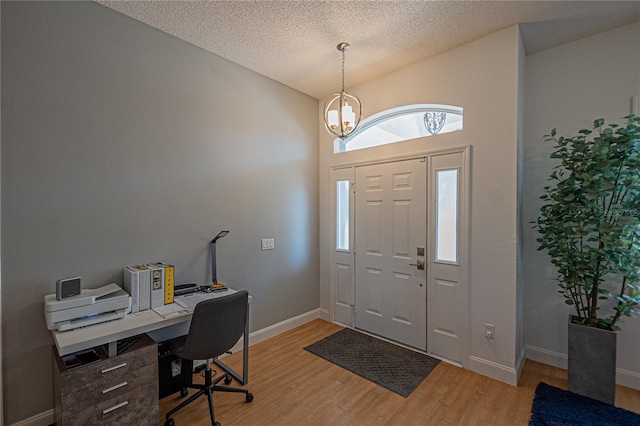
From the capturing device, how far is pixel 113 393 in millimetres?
1790

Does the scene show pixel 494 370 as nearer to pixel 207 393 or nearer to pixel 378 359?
pixel 378 359

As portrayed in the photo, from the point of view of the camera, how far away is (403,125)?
→ 10.9ft

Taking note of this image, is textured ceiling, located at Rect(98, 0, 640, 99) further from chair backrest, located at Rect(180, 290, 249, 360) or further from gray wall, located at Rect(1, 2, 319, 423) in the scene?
chair backrest, located at Rect(180, 290, 249, 360)

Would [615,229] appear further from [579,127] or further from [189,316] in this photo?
[189,316]

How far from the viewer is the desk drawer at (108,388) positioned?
1661 millimetres

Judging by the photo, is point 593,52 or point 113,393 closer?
point 113,393

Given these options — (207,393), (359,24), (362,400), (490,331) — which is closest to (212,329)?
(207,393)

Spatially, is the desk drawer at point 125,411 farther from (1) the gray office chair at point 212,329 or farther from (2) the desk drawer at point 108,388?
(1) the gray office chair at point 212,329

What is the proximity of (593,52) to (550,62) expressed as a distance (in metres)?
0.31

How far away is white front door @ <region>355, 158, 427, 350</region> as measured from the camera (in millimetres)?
3070

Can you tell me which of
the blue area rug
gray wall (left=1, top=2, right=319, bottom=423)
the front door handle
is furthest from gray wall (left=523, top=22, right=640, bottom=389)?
gray wall (left=1, top=2, right=319, bottom=423)

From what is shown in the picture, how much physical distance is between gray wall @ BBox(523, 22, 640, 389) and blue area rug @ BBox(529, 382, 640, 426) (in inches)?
21.8

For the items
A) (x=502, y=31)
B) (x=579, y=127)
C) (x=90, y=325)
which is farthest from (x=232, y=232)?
(x=579, y=127)

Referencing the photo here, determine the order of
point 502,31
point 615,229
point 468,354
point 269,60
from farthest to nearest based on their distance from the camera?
point 269,60 < point 468,354 < point 502,31 < point 615,229
